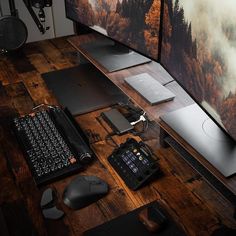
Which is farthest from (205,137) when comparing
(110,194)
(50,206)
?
(50,206)

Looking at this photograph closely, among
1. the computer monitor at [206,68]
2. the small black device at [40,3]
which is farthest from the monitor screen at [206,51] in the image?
the small black device at [40,3]

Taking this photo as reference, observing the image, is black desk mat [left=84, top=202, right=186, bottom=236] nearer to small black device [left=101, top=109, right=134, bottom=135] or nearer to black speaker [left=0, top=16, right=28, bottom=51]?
small black device [left=101, top=109, right=134, bottom=135]

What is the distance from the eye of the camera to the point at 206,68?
92cm

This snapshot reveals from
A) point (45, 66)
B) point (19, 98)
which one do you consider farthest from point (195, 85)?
point (45, 66)

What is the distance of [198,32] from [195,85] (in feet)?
0.51

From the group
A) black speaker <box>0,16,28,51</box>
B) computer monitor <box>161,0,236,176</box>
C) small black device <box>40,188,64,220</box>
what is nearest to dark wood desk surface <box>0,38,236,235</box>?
small black device <box>40,188,64,220</box>

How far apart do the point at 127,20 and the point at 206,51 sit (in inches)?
20.4

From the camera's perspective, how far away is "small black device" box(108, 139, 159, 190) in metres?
1.02

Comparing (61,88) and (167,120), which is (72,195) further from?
(61,88)

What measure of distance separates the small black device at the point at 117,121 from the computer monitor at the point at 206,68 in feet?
0.65

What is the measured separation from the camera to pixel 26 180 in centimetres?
105

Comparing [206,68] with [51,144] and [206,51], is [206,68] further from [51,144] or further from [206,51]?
[51,144]

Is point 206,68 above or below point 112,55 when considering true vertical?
above

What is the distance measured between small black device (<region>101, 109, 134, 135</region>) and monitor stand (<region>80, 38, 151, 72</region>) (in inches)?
7.8
